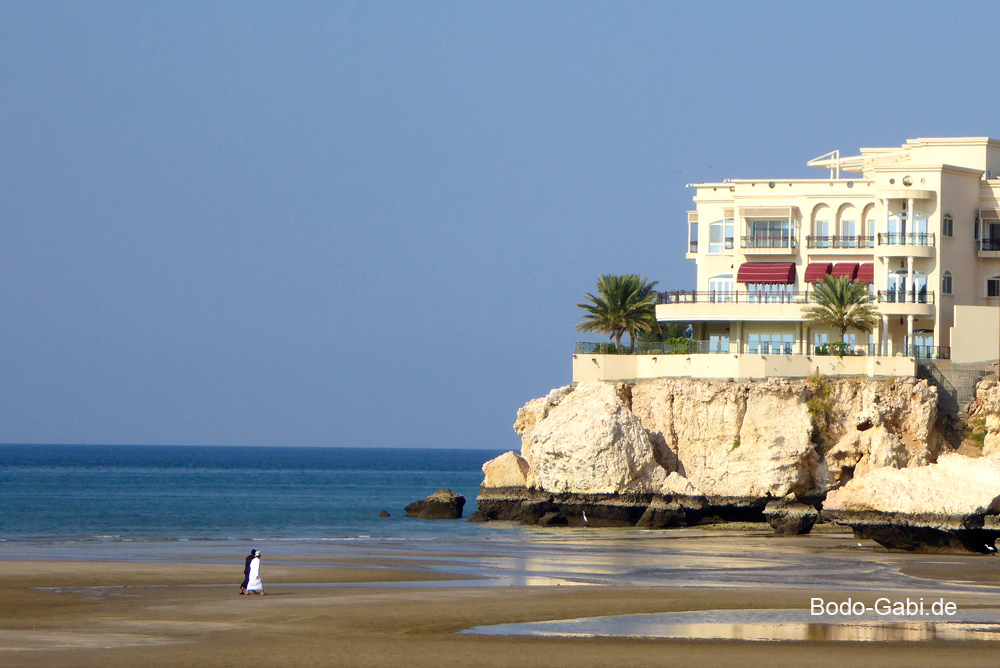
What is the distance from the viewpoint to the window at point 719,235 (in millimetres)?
67500

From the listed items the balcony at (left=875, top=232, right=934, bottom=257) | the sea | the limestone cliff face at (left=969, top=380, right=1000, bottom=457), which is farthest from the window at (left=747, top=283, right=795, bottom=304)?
the sea

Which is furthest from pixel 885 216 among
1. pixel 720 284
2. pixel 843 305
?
pixel 720 284

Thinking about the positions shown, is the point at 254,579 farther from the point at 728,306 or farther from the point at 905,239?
the point at 905,239

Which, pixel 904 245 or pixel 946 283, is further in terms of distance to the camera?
pixel 946 283

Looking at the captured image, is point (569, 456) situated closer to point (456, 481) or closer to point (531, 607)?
point (531, 607)

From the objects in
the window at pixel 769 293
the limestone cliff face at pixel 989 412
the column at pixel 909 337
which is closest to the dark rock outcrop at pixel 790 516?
the limestone cliff face at pixel 989 412

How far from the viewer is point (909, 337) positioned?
59.5 m

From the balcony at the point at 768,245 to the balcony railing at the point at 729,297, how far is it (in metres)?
2.35

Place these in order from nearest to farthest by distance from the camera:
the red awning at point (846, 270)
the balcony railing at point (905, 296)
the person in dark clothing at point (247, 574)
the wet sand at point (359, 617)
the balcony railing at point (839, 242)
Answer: the wet sand at point (359, 617) → the person in dark clothing at point (247, 574) → the balcony railing at point (905, 296) → the red awning at point (846, 270) → the balcony railing at point (839, 242)

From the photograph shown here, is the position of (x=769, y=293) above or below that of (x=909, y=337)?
above

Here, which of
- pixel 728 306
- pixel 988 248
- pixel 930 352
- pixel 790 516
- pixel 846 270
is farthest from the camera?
pixel 846 270

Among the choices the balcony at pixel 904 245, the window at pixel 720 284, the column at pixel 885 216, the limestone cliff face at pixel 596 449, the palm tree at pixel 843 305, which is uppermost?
the column at pixel 885 216

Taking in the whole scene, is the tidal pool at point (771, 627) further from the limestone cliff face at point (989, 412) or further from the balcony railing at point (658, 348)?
the balcony railing at point (658, 348)

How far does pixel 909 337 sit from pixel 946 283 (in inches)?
148
